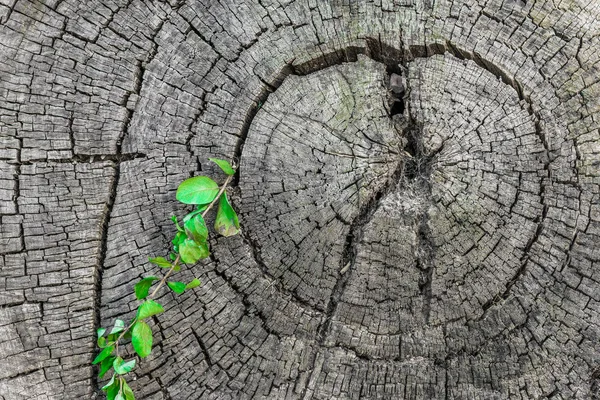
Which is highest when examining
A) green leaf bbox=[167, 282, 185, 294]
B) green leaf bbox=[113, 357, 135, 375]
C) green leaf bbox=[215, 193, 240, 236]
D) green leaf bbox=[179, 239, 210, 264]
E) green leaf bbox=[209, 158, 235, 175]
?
green leaf bbox=[209, 158, 235, 175]

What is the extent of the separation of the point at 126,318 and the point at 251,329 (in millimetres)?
493

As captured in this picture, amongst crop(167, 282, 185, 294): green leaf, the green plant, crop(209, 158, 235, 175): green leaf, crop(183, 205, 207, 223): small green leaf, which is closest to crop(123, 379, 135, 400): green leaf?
the green plant

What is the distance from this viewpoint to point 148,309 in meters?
2.14

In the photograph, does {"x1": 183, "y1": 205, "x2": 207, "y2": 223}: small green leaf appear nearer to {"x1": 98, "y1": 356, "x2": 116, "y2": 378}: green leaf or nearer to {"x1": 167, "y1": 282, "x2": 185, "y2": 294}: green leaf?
{"x1": 167, "y1": 282, "x2": 185, "y2": 294}: green leaf

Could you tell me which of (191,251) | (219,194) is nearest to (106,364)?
(191,251)

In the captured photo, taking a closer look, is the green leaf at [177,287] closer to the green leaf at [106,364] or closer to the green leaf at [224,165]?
the green leaf at [106,364]

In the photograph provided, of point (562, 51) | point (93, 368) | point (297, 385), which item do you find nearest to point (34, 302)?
point (93, 368)

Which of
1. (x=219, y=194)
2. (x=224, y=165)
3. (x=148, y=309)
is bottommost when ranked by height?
(x=148, y=309)

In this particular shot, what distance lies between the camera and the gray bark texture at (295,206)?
2.23m

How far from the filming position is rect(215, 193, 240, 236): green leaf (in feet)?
7.25

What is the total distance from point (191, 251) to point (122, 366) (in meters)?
0.50

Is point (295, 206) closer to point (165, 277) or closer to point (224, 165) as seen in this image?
point (224, 165)

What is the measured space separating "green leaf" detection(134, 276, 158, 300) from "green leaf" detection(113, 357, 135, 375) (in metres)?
0.24

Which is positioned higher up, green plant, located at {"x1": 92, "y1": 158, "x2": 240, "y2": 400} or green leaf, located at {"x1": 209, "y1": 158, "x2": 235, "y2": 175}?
green leaf, located at {"x1": 209, "y1": 158, "x2": 235, "y2": 175}
